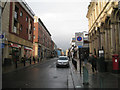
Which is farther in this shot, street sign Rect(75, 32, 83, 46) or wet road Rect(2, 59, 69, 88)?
street sign Rect(75, 32, 83, 46)

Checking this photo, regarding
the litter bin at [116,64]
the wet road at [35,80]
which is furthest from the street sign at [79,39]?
the litter bin at [116,64]

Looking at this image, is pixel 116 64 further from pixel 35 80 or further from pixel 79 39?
pixel 35 80

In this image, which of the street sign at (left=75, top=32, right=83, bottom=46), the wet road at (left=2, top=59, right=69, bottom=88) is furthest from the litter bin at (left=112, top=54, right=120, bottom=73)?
the wet road at (left=2, top=59, right=69, bottom=88)

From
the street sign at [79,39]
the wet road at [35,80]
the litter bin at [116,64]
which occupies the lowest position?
the wet road at [35,80]

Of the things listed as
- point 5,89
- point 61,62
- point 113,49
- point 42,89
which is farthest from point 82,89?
point 61,62

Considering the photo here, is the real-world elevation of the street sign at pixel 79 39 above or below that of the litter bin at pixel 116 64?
above

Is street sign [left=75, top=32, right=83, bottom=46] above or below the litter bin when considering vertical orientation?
above

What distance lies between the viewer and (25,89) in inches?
243

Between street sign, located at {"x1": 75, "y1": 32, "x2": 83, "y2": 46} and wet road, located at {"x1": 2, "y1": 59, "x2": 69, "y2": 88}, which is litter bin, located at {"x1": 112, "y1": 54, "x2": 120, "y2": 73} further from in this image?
wet road, located at {"x1": 2, "y1": 59, "x2": 69, "y2": 88}

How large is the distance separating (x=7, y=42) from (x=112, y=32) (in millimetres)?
16079

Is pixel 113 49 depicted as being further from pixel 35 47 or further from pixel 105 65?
pixel 35 47

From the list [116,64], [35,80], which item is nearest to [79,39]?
[116,64]

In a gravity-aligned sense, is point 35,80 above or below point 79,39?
below

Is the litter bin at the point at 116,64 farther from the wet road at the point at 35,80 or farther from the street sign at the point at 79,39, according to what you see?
the wet road at the point at 35,80
